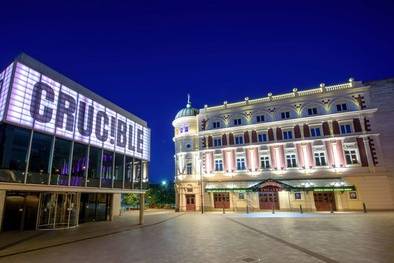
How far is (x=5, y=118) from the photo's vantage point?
13484mm

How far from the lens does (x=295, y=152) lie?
37.2 meters

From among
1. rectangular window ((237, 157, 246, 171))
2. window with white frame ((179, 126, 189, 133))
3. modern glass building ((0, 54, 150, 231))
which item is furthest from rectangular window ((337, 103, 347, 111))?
modern glass building ((0, 54, 150, 231))

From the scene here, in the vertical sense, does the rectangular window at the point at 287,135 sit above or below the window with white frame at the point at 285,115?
below

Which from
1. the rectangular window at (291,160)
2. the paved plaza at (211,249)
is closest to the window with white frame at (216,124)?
the rectangular window at (291,160)

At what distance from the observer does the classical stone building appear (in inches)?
1300

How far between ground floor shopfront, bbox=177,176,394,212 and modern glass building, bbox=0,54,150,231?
17.0 m

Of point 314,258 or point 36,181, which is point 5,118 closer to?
point 36,181

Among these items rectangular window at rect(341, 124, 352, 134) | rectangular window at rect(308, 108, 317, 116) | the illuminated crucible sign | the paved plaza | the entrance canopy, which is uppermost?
rectangular window at rect(308, 108, 317, 116)

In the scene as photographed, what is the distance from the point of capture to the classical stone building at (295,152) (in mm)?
33031

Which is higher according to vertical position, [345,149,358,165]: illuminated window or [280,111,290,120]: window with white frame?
[280,111,290,120]: window with white frame

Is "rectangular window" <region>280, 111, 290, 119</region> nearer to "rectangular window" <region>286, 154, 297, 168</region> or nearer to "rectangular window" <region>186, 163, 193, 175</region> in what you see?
"rectangular window" <region>286, 154, 297, 168</region>

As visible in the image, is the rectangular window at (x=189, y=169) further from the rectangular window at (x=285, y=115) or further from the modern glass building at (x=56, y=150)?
the rectangular window at (x=285, y=115)

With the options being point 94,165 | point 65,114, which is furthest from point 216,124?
point 65,114

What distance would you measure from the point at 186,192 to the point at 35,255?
106ft
